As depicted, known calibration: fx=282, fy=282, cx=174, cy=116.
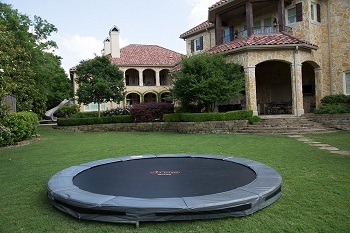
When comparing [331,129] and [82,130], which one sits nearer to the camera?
[331,129]

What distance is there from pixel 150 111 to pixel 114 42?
1621 cm

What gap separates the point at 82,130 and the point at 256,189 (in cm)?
1839

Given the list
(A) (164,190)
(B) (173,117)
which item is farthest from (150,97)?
(A) (164,190)

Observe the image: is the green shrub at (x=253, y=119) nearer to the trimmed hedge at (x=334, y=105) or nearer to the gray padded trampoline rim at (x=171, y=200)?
the trimmed hedge at (x=334, y=105)

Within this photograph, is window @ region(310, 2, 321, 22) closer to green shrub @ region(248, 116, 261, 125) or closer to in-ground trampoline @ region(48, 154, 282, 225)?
green shrub @ region(248, 116, 261, 125)

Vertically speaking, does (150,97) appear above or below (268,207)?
above

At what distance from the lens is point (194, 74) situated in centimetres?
1518

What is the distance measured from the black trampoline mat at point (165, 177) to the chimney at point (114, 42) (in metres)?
26.9

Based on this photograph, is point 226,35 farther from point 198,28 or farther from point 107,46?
point 107,46

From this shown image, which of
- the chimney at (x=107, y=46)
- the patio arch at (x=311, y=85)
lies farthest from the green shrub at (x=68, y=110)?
the patio arch at (x=311, y=85)

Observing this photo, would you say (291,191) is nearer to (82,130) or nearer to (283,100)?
(283,100)

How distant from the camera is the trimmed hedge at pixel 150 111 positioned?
60.6 ft

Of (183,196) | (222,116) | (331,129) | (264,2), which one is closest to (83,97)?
(222,116)

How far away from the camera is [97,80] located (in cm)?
2072
